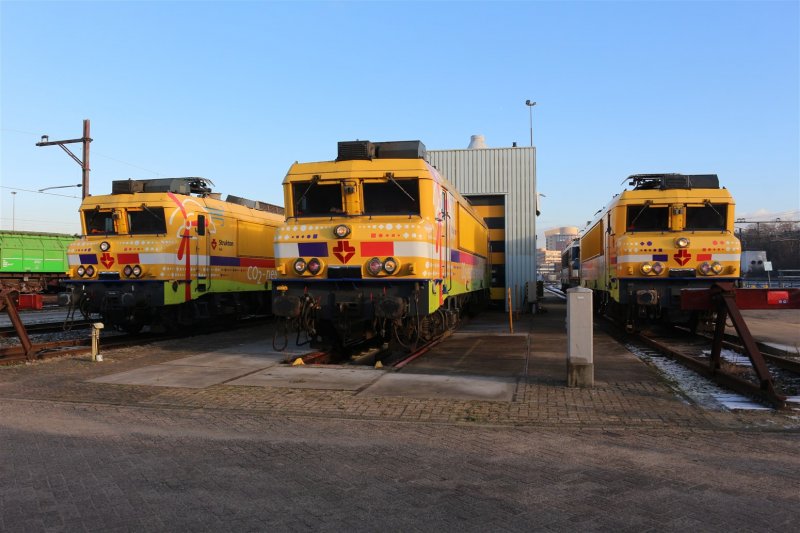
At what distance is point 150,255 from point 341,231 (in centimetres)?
605

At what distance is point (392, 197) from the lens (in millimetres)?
9961

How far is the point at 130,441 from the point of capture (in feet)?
18.0

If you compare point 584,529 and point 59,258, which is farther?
point 59,258

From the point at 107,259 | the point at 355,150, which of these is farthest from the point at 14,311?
the point at 355,150

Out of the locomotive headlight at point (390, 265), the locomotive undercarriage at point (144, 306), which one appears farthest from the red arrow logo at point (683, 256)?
the locomotive undercarriage at point (144, 306)

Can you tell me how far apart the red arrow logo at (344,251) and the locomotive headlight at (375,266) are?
0.37 metres

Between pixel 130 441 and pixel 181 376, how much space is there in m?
3.34

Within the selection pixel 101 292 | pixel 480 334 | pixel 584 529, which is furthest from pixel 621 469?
pixel 101 292

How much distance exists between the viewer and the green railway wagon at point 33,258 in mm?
27609

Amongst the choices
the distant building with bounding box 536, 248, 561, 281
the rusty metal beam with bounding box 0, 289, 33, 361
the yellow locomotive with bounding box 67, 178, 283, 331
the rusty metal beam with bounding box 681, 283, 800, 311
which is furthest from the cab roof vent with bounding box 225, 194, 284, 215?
the distant building with bounding box 536, 248, 561, 281

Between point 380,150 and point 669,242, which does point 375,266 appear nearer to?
point 380,150

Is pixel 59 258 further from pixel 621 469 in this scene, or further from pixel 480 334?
pixel 621 469

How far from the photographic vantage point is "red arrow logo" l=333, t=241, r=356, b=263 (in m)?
9.63

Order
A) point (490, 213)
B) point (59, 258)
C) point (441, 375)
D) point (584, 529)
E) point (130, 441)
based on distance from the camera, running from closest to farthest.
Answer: point (584, 529)
point (130, 441)
point (441, 375)
point (490, 213)
point (59, 258)
